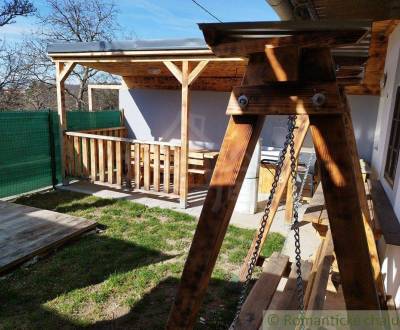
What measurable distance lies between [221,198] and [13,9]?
1152 cm

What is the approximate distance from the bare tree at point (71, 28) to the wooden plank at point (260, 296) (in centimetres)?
1421

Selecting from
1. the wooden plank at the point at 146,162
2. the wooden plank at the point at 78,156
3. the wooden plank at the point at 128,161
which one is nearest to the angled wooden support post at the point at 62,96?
the wooden plank at the point at 78,156

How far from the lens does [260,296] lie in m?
2.28

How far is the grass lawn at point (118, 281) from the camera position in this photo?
2.74 metres

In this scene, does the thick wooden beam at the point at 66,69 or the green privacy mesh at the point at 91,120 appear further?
the green privacy mesh at the point at 91,120

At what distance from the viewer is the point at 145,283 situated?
3262 millimetres

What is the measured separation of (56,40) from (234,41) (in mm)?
16564

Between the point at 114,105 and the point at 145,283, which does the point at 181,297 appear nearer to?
the point at 145,283

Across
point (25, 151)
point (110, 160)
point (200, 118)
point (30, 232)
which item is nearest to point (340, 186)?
point (30, 232)

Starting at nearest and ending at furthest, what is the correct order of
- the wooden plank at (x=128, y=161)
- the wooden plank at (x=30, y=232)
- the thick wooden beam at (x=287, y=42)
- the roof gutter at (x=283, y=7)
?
the thick wooden beam at (x=287, y=42), the roof gutter at (x=283, y=7), the wooden plank at (x=30, y=232), the wooden plank at (x=128, y=161)

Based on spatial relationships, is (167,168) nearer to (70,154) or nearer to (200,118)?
(70,154)

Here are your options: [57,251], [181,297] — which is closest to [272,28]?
[181,297]

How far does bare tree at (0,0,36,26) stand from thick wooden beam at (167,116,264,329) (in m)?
11.2

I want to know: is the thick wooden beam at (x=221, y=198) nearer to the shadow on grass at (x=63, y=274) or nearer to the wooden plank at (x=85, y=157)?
the shadow on grass at (x=63, y=274)
